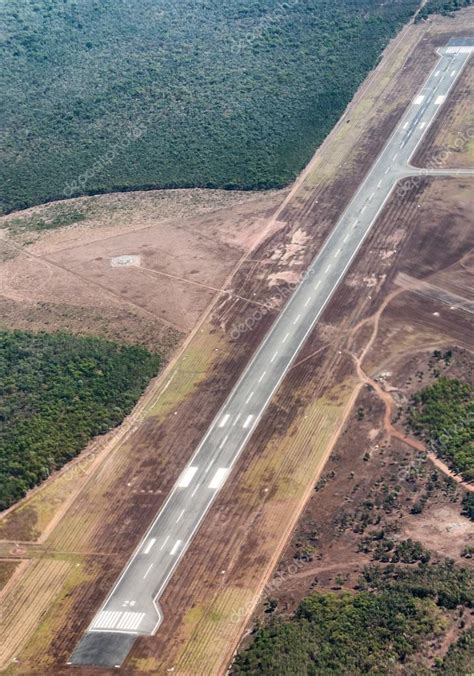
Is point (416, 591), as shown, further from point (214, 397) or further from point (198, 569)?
point (214, 397)

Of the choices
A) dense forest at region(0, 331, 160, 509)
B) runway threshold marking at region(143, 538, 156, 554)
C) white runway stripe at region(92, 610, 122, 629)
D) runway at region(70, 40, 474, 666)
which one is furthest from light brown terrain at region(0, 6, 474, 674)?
dense forest at region(0, 331, 160, 509)

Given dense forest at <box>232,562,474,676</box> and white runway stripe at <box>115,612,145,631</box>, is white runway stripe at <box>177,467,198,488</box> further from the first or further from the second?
dense forest at <box>232,562,474,676</box>

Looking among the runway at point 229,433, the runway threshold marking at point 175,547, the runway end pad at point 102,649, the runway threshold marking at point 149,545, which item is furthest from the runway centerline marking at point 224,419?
the runway end pad at point 102,649

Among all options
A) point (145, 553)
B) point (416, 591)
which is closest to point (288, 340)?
point (145, 553)

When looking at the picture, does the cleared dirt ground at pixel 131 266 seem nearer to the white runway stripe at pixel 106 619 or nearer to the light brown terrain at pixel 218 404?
the light brown terrain at pixel 218 404

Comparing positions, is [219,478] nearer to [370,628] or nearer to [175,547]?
[175,547]

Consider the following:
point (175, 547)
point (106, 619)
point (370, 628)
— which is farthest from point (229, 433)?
point (370, 628)
